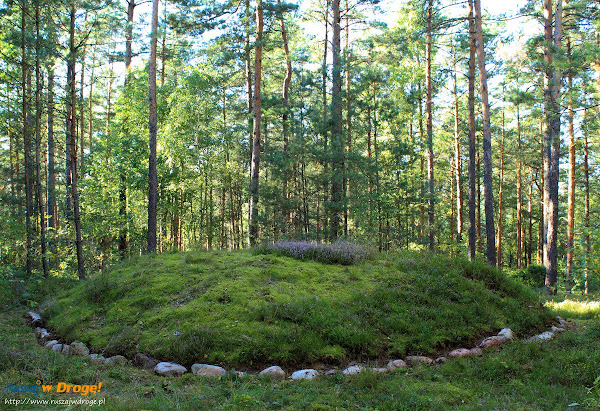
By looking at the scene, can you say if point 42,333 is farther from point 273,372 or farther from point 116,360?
point 273,372

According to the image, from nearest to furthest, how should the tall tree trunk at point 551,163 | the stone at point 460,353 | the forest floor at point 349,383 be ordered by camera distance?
the forest floor at point 349,383 < the stone at point 460,353 < the tall tree trunk at point 551,163

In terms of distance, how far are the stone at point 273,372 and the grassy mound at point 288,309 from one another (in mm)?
237

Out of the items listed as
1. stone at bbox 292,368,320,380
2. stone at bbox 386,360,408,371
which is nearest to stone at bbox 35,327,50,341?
stone at bbox 292,368,320,380

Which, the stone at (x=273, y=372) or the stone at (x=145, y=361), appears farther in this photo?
the stone at (x=145, y=361)

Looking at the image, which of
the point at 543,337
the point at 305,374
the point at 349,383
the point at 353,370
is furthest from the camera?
the point at 543,337

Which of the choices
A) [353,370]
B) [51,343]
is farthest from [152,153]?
[353,370]

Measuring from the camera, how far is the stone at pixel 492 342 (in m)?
5.75

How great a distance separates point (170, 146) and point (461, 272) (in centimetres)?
1189

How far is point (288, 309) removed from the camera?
5906 millimetres

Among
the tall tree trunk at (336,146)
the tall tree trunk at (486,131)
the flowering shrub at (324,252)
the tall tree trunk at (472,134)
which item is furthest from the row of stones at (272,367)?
the tall tree trunk at (472,134)

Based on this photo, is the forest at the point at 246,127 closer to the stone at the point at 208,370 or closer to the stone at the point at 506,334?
the stone at the point at 506,334

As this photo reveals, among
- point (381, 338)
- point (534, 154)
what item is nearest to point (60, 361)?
point (381, 338)

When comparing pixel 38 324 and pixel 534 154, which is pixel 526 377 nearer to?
pixel 38 324

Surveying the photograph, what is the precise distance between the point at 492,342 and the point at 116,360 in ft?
19.1
